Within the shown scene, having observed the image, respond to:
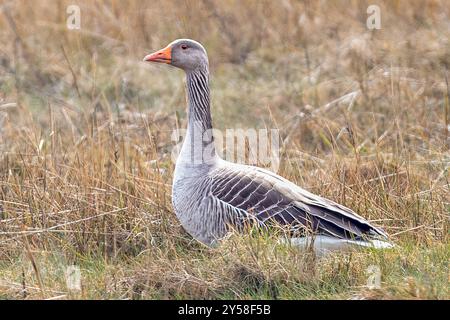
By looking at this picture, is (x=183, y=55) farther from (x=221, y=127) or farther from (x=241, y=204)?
(x=221, y=127)

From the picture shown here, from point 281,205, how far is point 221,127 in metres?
3.02

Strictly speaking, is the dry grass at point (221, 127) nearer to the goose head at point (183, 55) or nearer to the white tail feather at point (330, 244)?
the white tail feather at point (330, 244)

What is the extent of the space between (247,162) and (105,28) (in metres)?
4.58

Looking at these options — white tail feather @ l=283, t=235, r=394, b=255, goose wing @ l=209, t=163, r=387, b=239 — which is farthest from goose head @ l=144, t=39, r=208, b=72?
white tail feather @ l=283, t=235, r=394, b=255

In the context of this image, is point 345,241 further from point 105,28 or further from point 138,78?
point 105,28

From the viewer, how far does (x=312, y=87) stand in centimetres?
870

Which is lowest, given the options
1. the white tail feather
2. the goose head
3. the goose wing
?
the white tail feather

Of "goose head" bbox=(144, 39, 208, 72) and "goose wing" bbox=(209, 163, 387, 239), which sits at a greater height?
"goose head" bbox=(144, 39, 208, 72)

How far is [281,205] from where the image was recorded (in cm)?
517

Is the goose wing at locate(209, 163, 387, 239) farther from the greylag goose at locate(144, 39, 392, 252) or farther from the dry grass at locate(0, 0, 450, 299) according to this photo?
the dry grass at locate(0, 0, 450, 299)

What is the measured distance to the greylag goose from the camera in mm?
4996

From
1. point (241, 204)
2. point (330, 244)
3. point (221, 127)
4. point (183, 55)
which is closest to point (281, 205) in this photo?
point (241, 204)

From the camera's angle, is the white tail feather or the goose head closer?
Result: the white tail feather
